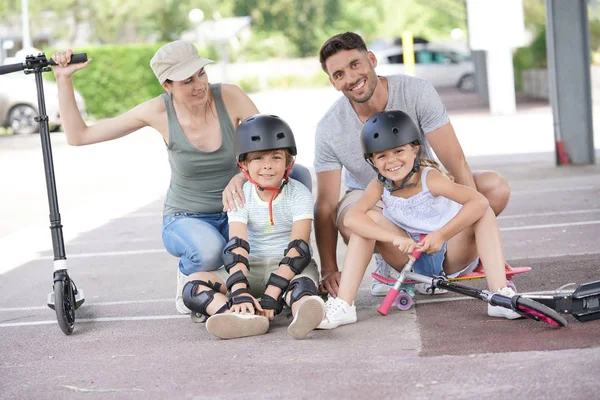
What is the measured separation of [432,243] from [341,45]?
1.39m

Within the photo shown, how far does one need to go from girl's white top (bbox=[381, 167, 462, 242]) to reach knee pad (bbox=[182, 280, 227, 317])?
1.10 m

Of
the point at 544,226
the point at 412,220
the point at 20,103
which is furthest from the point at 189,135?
the point at 20,103

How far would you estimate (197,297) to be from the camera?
6000 mm

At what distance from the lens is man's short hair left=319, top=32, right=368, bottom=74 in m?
6.23

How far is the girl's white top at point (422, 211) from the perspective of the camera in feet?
19.3

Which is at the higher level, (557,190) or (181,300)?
(181,300)

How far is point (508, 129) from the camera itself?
1995cm

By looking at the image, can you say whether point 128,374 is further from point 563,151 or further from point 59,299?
point 563,151

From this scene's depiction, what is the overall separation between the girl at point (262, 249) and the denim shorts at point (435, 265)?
61 centimetres

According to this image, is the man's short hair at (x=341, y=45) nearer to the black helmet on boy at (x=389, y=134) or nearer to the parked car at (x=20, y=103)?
the black helmet on boy at (x=389, y=134)

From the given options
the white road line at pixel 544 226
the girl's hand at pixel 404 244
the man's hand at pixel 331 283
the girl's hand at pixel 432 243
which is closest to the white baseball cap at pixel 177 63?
the man's hand at pixel 331 283

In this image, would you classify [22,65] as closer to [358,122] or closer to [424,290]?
[358,122]

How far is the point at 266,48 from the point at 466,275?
214 ft

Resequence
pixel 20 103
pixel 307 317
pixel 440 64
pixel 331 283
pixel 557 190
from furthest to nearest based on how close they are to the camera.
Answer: pixel 440 64 < pixel 20 103 < pixel 557 190 < pixel 331 283 < pixel 307 317
